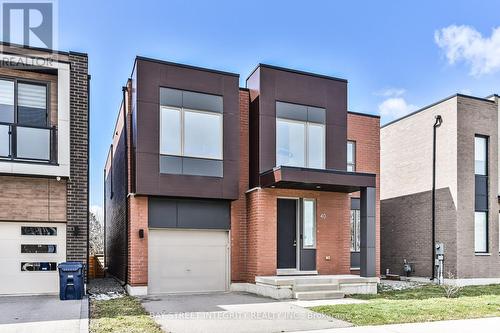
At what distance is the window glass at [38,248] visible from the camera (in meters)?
11.4

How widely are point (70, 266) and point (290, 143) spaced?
23.2 ft

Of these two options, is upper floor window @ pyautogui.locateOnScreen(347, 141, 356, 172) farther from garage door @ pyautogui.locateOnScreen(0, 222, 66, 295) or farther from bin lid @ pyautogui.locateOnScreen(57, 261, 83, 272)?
garage door @ pyautogui.locateOnScreen(0, 222, 66, 295)

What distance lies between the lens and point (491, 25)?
48.9 feet

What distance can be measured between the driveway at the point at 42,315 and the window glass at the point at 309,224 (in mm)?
6584

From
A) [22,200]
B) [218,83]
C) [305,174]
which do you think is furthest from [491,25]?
[22,200]

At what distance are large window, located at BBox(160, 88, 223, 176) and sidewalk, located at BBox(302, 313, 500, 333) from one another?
6.44m

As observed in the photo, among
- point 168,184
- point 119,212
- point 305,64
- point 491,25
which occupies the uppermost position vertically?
point 491,25

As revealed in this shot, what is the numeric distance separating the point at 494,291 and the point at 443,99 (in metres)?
7.14

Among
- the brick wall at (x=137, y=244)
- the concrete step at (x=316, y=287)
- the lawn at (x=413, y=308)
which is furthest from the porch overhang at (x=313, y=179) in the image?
the brick wall at (x=137, y=244)

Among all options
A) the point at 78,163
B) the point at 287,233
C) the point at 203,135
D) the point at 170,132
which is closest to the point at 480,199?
the point at 287,233

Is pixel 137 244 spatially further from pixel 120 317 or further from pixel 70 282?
pixel 120 317

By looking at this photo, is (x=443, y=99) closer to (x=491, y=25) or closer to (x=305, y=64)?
(x=491, y=25)

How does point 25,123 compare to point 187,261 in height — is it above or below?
above

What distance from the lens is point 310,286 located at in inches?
474
